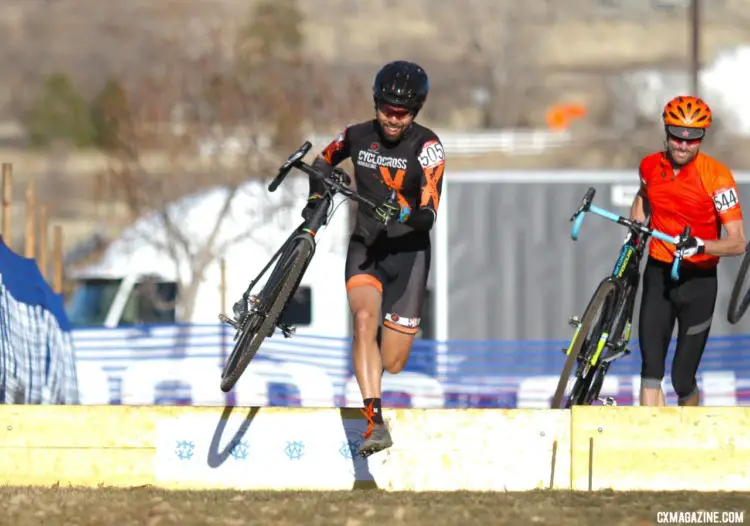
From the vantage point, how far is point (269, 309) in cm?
904

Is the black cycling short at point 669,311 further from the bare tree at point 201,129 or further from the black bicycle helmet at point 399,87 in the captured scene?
the bare tree at point 201,129

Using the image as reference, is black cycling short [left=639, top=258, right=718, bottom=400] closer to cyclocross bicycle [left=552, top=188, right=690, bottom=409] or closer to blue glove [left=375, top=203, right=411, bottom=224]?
cyclocross bicycle [left=552, top=188, right=690, bottom=409]

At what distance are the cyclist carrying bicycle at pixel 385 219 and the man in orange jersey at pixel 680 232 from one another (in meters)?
1.58

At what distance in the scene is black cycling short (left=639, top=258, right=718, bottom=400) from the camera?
9914 mm

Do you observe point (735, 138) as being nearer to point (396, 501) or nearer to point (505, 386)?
point (505, 386)

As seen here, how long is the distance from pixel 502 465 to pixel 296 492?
1288 mm

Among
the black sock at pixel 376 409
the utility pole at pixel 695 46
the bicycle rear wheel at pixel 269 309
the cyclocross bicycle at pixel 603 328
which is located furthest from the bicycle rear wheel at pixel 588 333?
the utility pole at pixel 695 46

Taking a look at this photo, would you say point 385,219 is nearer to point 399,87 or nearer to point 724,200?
point 399,87

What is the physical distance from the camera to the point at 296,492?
8820 millimetres

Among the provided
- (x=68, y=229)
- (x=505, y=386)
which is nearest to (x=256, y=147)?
(x=505, y=386)

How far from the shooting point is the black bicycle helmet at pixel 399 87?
8.90 meters

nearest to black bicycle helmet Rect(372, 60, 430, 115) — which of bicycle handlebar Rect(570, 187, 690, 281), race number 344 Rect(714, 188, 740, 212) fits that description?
bicycle handlebar Rect(570, 187, 690, 281)

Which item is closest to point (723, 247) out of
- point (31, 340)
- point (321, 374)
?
point (31, 340)

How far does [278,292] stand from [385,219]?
88 cm
